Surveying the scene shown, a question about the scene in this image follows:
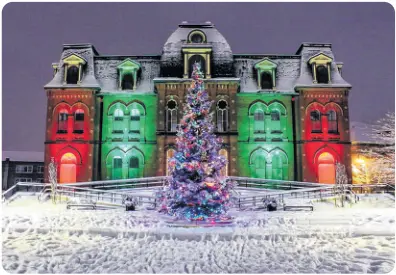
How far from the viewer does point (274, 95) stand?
27.9 meters

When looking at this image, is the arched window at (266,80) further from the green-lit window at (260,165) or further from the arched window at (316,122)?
the green-lit window at (260,165)

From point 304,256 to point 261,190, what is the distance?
47.0ft

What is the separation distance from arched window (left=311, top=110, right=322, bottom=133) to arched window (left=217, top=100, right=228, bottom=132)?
632cm

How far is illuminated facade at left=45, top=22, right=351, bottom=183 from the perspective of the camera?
87.4 feet

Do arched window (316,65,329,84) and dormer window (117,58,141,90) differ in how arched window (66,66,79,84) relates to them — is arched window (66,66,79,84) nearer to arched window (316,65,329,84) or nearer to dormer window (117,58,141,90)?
dormer window (117,58,141,90)

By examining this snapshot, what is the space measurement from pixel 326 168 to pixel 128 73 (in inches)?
635

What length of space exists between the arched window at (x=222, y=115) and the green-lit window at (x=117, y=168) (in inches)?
298

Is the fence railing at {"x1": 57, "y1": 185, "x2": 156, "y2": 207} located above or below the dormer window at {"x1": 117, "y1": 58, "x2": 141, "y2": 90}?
below

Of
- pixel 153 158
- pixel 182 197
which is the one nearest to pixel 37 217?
pixel 182 197

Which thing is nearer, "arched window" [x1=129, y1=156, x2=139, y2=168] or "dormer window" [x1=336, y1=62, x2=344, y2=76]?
"arched window" [x1=129, y1=156, x2=139, y2=168]

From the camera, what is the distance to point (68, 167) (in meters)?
26.8

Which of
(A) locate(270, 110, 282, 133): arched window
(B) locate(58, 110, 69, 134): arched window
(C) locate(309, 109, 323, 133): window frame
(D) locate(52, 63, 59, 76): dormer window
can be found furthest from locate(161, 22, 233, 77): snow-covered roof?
(D) locate(52, 63, 59, 76): dormer window

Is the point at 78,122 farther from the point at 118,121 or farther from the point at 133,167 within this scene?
the point at 133,167

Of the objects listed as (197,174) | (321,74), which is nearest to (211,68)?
(321,74)
